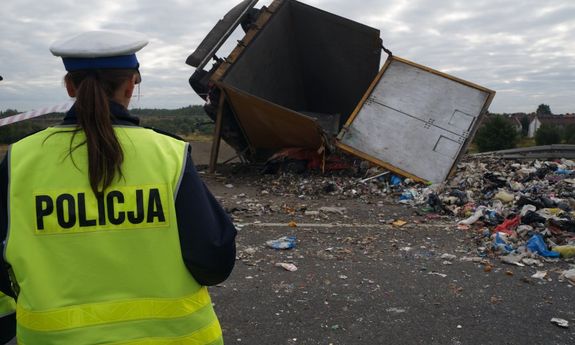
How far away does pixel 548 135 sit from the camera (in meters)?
38.9

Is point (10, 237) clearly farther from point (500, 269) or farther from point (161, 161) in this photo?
point (500, 269)

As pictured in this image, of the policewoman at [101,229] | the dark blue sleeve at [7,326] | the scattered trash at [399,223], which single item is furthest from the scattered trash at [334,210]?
the policewoman at [101,229]

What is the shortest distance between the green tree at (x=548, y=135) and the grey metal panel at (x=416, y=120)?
35.3m

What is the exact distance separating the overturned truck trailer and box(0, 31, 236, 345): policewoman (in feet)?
18.1

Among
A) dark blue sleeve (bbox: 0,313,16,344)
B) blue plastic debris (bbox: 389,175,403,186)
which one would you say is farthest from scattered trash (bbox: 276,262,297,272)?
blue plastic debris (bbox: 389,175,403,186)

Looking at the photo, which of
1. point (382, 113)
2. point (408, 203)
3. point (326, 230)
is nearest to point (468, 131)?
point (382, 113)

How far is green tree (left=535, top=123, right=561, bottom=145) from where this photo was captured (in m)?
38.5

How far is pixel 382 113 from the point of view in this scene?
7.14 m

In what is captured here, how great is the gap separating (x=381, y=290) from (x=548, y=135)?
40947 mm

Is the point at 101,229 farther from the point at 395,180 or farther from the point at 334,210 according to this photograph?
the point at 395,180

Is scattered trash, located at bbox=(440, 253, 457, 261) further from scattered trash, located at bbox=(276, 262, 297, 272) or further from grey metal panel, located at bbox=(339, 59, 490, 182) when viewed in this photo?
grey metal panel, located at bbox=(339, 59, 490, 182)

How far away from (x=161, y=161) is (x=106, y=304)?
0.31 meters

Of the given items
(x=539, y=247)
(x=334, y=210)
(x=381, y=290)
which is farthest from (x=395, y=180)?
(x=381, y=290)

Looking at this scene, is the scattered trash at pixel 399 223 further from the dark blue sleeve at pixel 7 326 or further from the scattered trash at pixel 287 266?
the dark blue sleeve at pixel 7 326
